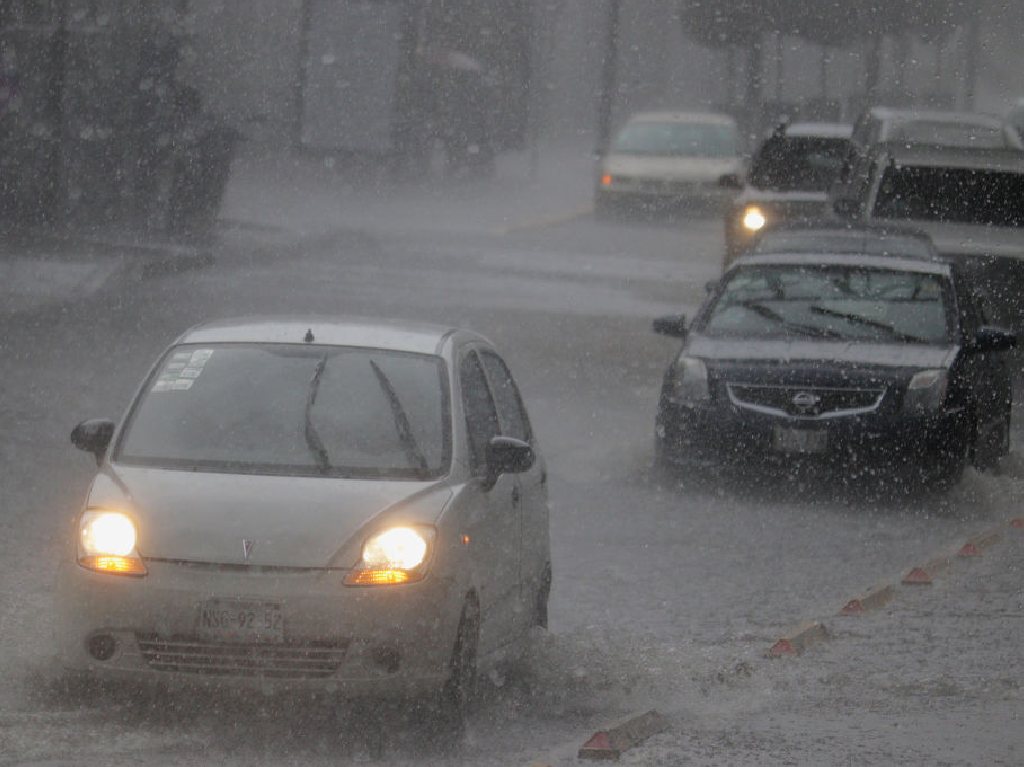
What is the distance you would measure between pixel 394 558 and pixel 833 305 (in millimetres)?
7780

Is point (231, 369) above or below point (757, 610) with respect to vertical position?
above

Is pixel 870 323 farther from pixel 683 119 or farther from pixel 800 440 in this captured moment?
pixel 683 119

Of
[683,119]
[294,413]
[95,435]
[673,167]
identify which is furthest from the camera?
[683,119]

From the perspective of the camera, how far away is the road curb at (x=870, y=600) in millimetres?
10117

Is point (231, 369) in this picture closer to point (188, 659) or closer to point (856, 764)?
point (188, 659)

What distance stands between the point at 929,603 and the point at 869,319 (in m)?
4.44

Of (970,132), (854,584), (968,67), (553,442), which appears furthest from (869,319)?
(968,67)

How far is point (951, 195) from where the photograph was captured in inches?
787

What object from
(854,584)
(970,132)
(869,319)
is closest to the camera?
(854,584)

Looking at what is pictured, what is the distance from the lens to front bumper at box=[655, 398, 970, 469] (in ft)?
44.9

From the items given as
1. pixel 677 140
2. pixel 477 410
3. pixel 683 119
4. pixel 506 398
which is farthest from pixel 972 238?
pixel 683 119

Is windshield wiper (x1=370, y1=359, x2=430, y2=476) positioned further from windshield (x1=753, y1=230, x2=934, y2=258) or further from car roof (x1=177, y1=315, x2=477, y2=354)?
windshield (x1=753, y1=230, x2=934, y2=258)

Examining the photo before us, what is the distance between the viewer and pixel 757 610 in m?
10.4

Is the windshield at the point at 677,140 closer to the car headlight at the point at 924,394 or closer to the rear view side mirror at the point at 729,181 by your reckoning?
the rear view side mirror at the point at 729,181
